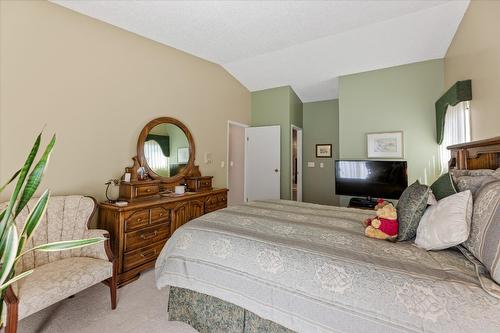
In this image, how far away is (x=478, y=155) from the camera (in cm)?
181

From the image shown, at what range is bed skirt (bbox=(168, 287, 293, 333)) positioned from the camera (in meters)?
1.30

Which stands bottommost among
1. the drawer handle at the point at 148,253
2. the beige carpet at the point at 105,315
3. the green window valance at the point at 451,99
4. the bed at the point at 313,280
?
the beige carpet at the point at 105,315

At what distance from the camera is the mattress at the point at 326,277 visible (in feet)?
2.85

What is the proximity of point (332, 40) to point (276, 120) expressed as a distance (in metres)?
1.84

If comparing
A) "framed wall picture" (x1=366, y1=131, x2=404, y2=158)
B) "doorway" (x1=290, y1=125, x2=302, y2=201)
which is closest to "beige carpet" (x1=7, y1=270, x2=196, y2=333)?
"framed wall picture" (x1=366, y1=131, x2=404, y2=158)

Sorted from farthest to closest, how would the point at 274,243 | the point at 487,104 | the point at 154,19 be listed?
the point at 154,19 < the point at 487,104 < the point at 274,243

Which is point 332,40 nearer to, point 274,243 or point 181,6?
point 181,6

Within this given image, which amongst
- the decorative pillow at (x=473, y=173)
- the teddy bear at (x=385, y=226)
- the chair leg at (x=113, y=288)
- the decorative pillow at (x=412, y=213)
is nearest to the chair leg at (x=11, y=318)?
the chair leg at (x=113, y=288)

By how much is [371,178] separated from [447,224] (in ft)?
7.73

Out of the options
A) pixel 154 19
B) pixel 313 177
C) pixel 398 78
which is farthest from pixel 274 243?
pixel 313 177

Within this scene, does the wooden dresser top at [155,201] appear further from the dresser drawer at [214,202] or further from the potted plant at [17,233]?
the potted plant at [17,233]

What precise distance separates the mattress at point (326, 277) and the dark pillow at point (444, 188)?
394mm

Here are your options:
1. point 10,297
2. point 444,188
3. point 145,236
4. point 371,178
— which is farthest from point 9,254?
point 371,178

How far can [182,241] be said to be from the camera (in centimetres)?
156
